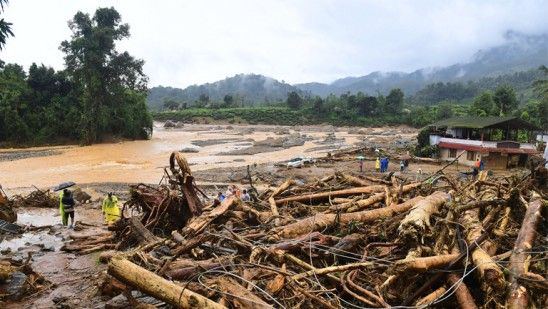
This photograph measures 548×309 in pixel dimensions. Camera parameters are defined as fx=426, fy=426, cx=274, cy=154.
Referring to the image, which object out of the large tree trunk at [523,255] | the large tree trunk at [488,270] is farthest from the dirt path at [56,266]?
the large tree trunk at [523,255]

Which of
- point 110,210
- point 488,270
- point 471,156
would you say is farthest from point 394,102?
point 488,270

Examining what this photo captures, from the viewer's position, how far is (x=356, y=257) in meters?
6.30

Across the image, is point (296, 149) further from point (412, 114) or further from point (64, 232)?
point (412, 114)

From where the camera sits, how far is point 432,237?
19.8 feet

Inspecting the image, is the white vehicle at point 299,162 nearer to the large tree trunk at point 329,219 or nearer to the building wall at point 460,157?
the building wall at point 460,157

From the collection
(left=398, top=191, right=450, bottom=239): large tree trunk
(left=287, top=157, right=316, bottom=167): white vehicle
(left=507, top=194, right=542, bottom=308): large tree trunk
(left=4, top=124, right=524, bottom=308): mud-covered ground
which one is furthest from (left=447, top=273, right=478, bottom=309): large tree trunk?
(left=287, top=157, right=316, bottom=167): white vehicle

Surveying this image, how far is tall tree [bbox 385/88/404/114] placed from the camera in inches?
3514

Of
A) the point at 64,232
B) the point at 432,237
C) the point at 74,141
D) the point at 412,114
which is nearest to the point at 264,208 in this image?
the point at 432,237

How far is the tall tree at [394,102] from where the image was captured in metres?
89.2

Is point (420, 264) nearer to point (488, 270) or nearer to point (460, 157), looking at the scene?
point (488, 270)

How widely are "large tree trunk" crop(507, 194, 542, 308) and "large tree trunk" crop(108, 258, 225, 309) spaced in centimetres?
320

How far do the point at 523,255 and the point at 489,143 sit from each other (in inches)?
1121

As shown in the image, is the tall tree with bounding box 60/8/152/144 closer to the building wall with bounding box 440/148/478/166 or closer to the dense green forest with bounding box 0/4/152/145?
the dense green forest with bounding box 0/4/152/145

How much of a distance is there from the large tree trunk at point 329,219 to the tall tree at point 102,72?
156 ft
